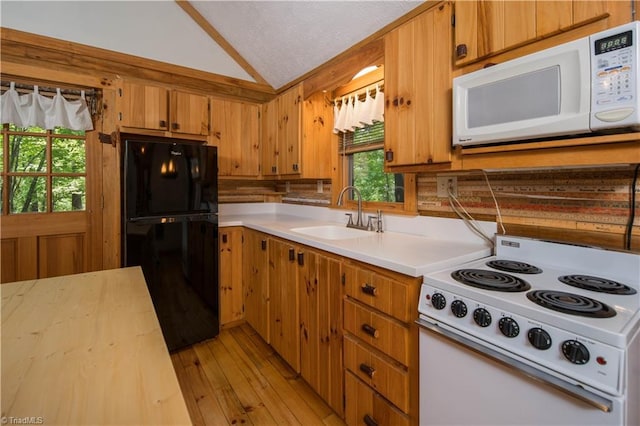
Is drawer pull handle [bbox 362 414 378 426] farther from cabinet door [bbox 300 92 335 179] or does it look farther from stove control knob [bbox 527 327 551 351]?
cabinet door [bbox 300 92 335 179]

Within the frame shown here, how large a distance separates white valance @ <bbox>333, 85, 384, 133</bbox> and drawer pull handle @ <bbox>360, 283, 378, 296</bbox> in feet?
4.20

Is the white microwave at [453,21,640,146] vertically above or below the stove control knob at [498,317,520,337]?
above

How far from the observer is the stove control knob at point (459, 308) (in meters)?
0.95

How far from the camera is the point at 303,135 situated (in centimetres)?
242

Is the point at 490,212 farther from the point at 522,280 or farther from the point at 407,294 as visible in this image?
the point at 407,294

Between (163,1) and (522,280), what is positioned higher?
(163,1)

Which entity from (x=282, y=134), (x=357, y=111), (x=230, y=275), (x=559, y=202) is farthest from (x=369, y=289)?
(x=282, y=134)

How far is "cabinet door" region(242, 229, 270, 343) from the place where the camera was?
2215 mm

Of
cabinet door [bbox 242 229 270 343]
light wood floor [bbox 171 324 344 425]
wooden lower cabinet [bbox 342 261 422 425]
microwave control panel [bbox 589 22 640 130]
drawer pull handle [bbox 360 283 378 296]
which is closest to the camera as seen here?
microwave control panel [bbox 589 22 640 130]

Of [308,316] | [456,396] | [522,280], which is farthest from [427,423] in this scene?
[308,316]

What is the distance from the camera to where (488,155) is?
121 centimetres

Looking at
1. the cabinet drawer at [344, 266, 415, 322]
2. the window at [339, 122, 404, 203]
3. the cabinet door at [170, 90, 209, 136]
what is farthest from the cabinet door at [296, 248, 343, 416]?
the cabinet door at [170, 90, 209, 136]

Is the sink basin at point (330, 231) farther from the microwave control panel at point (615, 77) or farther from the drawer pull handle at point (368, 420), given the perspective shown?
the microwave control panel at point (615, 77)

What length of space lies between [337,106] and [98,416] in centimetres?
244
